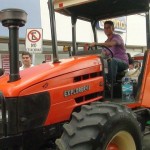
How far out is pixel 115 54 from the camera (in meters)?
4.85

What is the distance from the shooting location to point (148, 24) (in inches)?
177

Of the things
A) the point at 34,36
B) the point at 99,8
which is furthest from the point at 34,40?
the point at 99,8

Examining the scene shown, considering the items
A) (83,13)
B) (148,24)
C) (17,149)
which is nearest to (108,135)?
(17,149)

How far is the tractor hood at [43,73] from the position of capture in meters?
3.21

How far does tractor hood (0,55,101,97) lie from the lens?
10.5 ft

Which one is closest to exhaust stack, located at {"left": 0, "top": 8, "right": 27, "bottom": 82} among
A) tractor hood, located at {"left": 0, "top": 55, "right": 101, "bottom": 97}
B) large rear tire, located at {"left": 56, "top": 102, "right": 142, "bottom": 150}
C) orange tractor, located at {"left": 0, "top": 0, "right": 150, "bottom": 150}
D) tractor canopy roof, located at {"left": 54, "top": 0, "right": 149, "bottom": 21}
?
orange tractor, located at {"left": 0, "top": 0, "right": 150, "bottom": 150}

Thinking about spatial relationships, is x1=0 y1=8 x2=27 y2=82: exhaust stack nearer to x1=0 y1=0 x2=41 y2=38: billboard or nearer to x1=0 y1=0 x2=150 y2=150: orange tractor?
x1=0 y1=0 x2=150 y2=150: orange tractor

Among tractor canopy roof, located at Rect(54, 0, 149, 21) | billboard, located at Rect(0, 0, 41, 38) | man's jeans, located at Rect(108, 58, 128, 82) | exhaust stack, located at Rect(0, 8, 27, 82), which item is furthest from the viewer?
billboard, located at Rect(0, 0, 41, 38)

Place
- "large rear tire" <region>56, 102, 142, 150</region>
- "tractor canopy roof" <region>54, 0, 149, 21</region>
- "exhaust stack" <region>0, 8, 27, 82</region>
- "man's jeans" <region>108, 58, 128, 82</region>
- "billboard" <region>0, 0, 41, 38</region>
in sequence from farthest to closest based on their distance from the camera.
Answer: "billboard" <region>0, 0, 41, 38</region>
"tractor canopy roof" <region>54, 0, 149, 21</region>
"man's jeans" <region>108, 58, 128, 82</region>
"exhaust stack" <region>0, 8, 27, 82</region>
"large rear tire" <region>56, 102, 142, 150</region>

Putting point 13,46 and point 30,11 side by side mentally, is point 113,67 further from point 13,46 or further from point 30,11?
point 30,11

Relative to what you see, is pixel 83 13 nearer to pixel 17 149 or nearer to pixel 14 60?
pixel 14 60

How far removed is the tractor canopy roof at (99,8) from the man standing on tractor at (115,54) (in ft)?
0.74

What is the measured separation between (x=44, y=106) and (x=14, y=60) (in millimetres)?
558

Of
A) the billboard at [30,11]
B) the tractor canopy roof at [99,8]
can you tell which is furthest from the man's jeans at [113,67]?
the billboard at [30,11]
